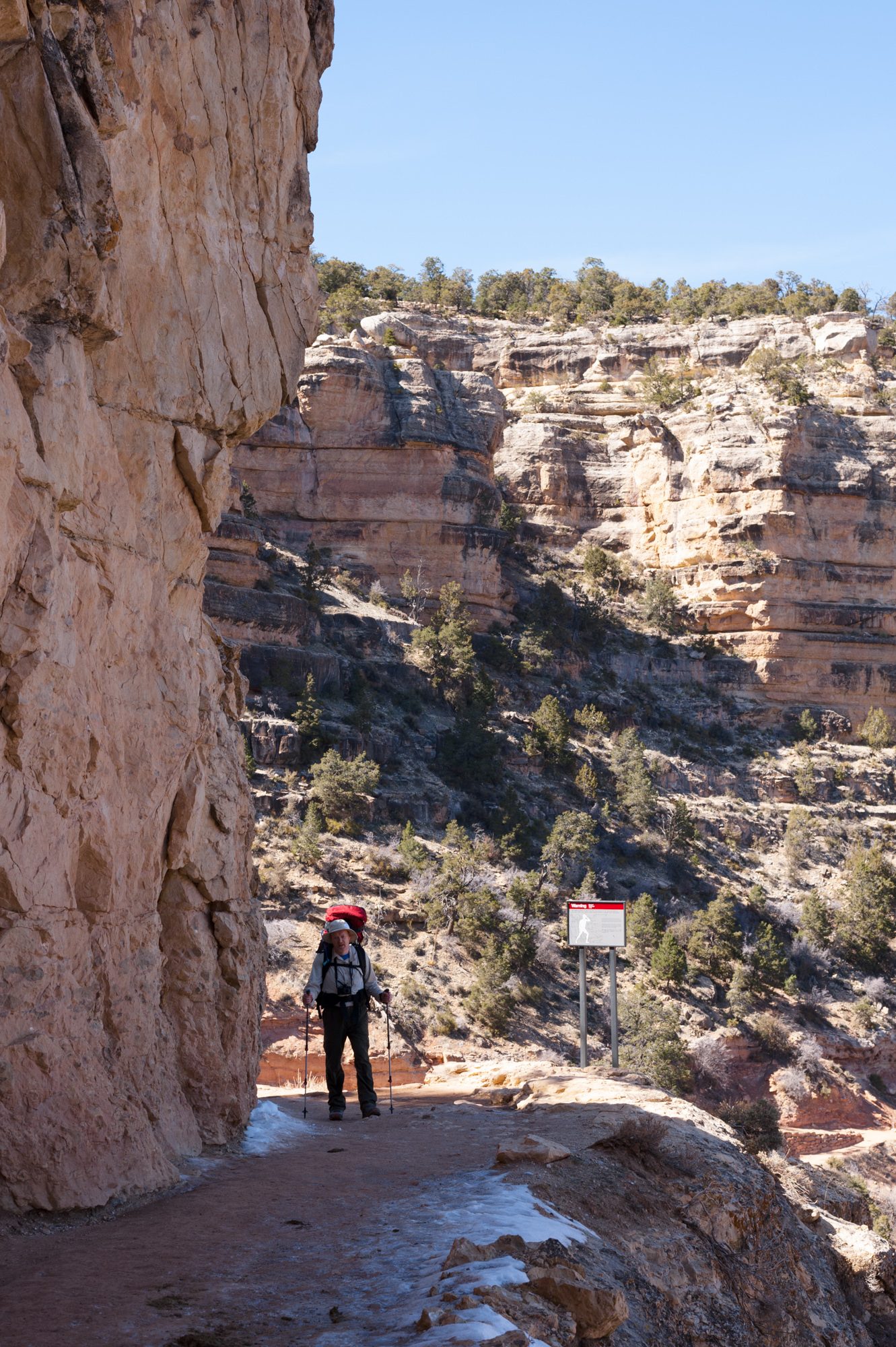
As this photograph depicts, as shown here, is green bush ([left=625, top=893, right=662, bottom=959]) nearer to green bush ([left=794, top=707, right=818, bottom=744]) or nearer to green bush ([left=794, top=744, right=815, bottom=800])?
green bush ([left=794, top=744, right=815, bottom=800])

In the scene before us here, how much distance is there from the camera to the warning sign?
13.0m

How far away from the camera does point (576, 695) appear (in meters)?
44.0

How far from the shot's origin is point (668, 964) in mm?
28547

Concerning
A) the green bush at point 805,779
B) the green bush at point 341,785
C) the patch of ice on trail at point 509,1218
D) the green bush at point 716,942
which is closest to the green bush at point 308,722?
the green bush at point 341,785

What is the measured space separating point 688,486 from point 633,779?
1814cm

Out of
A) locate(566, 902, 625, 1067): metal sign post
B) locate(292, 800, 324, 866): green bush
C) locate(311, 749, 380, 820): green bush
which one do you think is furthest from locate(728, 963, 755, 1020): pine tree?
locate(566, 902, 625, 1067): metal sign post

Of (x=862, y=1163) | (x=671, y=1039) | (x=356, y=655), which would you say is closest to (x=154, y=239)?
(x=671, y=1039)

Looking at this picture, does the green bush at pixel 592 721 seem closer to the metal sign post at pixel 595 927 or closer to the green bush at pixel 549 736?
the green bush at pixel 549 736

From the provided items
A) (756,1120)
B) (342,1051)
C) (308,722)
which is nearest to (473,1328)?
(342,1051)

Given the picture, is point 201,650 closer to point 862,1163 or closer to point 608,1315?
point 608,1315

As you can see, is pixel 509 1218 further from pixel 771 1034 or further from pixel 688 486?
pixel 688 486

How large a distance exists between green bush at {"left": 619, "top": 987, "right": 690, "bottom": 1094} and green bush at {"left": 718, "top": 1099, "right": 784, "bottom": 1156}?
1.15 meters

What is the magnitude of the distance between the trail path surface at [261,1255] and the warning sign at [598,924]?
491cm

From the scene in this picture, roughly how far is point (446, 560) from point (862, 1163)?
27.4 metres
